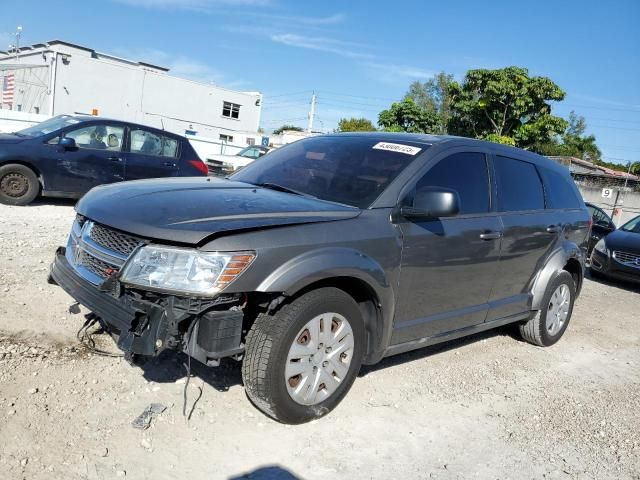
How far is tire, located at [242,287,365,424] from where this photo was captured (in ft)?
10.0

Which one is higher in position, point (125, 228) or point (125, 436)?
point (125, 228)

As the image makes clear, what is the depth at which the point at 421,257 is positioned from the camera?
378cm

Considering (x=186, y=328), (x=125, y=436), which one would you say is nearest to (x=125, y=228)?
(x=186, y=328)

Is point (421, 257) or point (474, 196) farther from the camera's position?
point (474, 196)

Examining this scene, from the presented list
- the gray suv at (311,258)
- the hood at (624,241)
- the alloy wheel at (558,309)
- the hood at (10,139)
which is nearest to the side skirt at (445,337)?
the gray suv at (311,258)

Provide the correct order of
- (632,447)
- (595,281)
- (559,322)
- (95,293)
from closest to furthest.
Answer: (95,293), (632,447), (559,322), (595,281)

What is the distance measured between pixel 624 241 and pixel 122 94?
3264 centimetres

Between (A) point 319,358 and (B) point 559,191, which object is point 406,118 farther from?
(A) point 319,358

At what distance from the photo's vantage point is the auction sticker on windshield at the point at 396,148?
405 cm

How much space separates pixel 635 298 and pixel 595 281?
1205 mm

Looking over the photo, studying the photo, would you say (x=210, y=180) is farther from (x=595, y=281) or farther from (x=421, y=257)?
(x=595, y=281)

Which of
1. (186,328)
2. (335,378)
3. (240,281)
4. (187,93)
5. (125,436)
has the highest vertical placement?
(187,93)

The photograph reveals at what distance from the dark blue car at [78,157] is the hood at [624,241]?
780 centimetres

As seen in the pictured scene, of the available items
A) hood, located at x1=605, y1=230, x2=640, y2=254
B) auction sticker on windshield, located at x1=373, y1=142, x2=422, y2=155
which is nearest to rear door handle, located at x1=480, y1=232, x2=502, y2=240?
auction sticker on windshield, located at x1=373, y1=142, x2=422, y2=155
